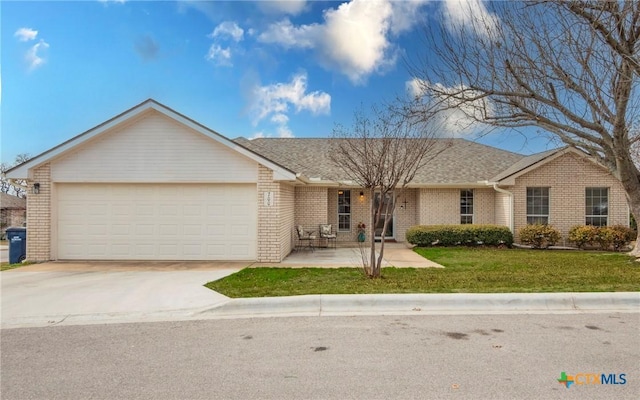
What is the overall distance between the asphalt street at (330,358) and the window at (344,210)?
441 inches

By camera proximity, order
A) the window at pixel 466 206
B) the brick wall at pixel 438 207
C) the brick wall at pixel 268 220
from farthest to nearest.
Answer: the window at pixel 466 206
the brick wall at pixel 438 207
the brick wall at pixel 268 220

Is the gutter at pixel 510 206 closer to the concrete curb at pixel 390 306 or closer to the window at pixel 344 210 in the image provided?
the window at pixel 344 210

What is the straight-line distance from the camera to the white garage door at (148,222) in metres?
11.6

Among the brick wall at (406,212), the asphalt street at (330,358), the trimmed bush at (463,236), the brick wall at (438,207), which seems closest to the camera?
the asphalt street at (330,358)

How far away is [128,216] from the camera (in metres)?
11.7

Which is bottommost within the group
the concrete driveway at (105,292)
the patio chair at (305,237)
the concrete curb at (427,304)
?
the concrete driveway at (105,292)

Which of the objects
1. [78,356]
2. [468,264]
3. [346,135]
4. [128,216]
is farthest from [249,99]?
[78,356]

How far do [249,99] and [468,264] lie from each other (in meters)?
11.2

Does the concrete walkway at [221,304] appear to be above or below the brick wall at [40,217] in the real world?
below

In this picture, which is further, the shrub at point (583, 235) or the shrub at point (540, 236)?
the shrub at point (540, 236)

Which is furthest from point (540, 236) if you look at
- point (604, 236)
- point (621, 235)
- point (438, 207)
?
point (438, 207)

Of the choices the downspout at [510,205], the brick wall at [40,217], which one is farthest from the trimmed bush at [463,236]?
the brick wall at [40,217]

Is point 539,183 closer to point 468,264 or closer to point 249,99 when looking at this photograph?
point 468,264

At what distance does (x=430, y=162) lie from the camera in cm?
1773
